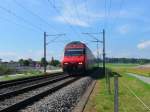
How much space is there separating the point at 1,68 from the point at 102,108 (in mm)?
52951

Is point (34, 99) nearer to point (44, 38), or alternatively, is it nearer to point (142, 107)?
point (142, 107)

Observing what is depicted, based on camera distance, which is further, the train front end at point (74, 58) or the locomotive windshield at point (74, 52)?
the locomotive windshield at point (74, 52)

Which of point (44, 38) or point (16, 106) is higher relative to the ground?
point (44, 38)

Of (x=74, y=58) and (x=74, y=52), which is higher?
(x=74, y=52)

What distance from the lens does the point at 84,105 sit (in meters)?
15.9

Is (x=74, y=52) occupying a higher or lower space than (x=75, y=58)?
higher

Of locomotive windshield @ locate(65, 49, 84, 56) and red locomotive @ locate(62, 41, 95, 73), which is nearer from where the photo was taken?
red locomotive @ locate(62, 41, 95, 73)

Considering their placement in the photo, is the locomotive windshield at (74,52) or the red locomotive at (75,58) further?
the locomotive windshield at (74,52)

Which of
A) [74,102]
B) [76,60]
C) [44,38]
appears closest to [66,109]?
[74,102]

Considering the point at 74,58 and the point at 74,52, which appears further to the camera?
the point at 74,52

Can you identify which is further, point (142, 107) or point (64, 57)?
point (64, 57)

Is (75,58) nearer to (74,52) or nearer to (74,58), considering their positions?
(74,58)

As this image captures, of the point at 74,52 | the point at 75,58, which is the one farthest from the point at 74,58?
the point at 74,52

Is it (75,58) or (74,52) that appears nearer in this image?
(75,58)
